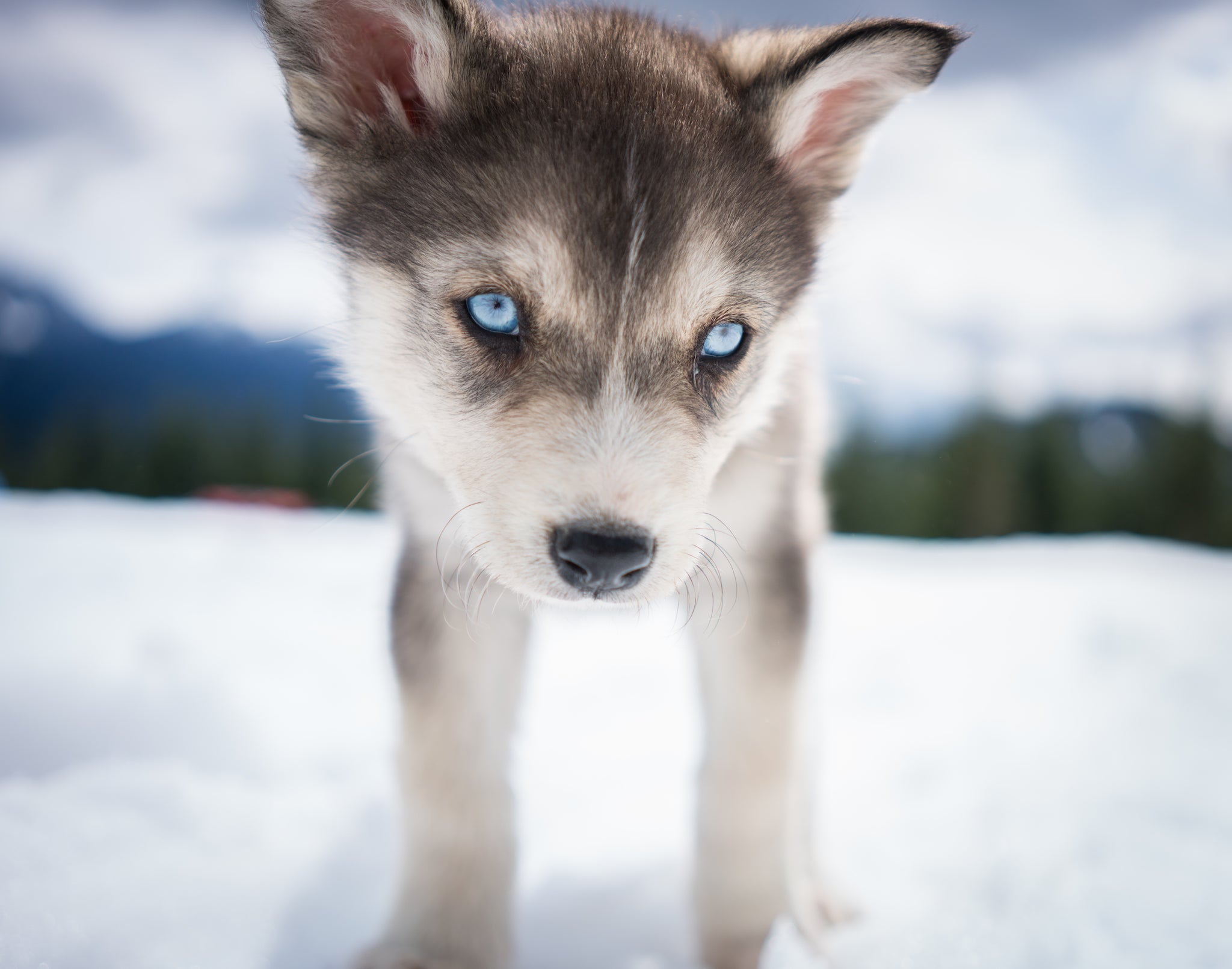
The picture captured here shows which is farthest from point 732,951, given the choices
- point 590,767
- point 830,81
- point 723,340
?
point 830,81

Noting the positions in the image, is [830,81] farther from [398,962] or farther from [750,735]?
[398,962]

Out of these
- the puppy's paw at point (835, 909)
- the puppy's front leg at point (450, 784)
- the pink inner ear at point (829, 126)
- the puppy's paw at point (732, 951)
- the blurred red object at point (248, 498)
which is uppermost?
the pink inner ear at point (829, 126)

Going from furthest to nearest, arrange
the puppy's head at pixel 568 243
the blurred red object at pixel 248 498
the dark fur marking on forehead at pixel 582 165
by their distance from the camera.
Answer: the blurred red object at pixel 248 498, the dark fur marking on forehead at pixel 582 165, the puppy's head at pixel 568 243

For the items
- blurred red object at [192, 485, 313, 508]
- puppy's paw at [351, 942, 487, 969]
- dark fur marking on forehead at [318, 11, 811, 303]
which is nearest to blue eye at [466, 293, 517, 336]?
dark fur marking on forehead at [318, 11, 811, 303]

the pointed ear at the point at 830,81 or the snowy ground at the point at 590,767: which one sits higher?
the pointed ear at the point at 830,81

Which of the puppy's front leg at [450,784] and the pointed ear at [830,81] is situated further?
the puppy's front leg at [450,784]

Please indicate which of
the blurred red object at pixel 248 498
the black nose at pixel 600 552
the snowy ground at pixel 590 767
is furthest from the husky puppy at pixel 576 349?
the blurred red object at pixel 248 498

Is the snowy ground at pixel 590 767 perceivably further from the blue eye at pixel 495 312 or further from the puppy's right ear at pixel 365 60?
the puppy's right ear at pixel 365 60
